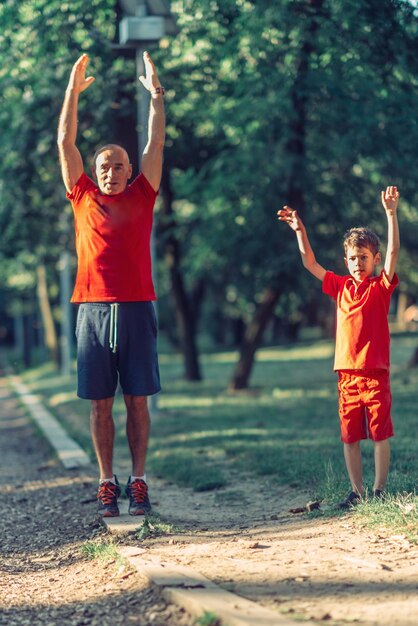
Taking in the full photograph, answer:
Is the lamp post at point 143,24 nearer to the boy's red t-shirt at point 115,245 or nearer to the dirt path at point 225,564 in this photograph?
the boy's red t-shirt at point 115,245

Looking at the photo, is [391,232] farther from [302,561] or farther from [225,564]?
[225,564]

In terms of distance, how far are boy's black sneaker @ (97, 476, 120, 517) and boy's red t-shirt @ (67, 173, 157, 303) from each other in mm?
1124

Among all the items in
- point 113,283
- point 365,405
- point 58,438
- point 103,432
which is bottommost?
point 58,438

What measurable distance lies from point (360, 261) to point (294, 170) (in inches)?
331

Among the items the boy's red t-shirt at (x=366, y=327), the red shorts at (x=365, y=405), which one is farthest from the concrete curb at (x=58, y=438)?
the boy's red t-shirt at (x=366, y=327)

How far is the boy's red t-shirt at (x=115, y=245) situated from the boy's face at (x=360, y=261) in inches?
45.8

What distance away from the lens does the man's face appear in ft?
19.2

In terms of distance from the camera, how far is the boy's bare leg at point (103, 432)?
5.97m

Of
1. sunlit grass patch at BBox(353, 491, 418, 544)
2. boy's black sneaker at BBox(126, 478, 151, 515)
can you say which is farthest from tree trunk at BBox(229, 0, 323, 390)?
sunlit grass patch at BBox(353, 491, 418, 544)

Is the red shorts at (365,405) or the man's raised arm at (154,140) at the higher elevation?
the man's raised arm at (154,140)

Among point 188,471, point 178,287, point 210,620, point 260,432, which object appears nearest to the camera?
point 210,620

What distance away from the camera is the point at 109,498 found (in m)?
5.99

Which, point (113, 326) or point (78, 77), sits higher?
point (78, 77)

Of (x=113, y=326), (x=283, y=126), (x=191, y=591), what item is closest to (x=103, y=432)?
(x=113, y=326)
